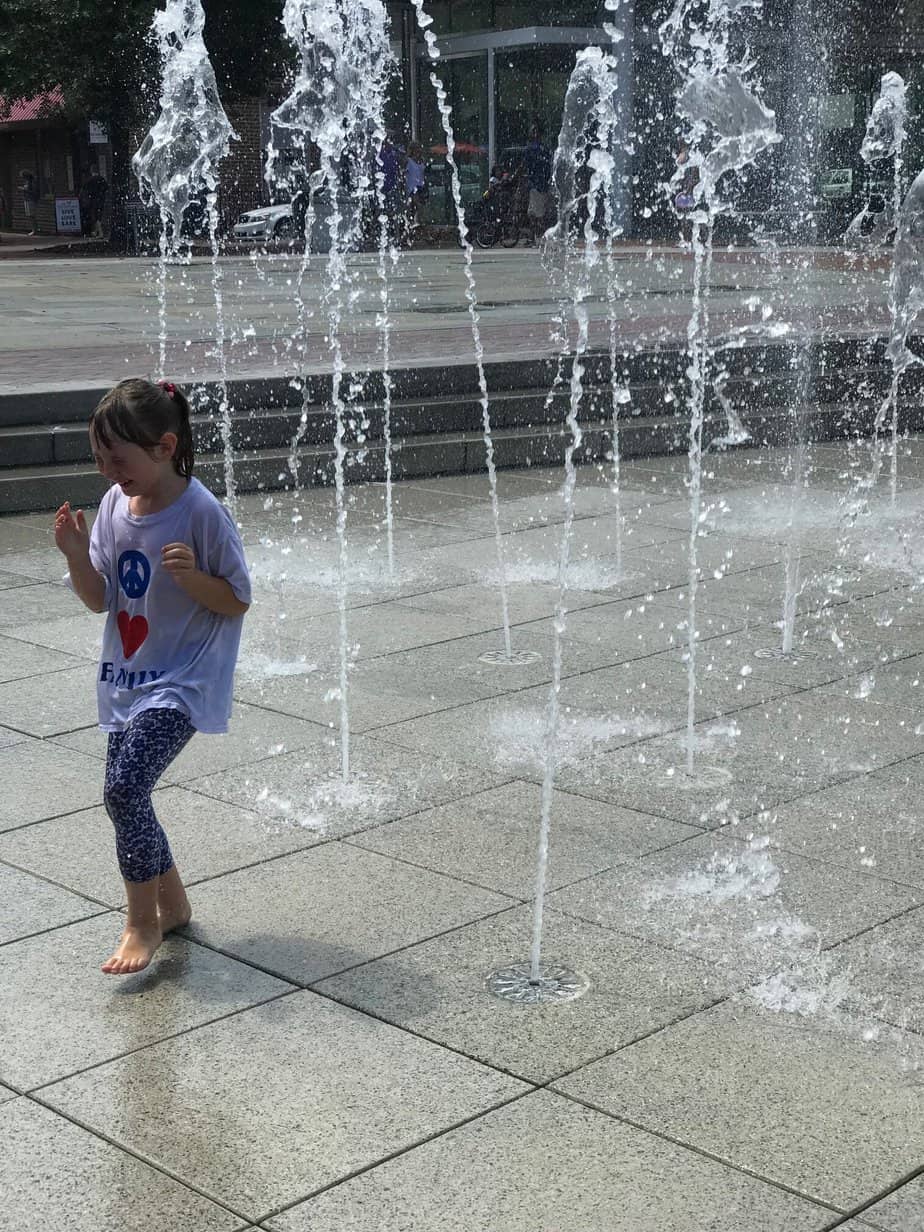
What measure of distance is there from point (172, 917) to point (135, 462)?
41.3 inches

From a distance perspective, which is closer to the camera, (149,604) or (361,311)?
(149,604)

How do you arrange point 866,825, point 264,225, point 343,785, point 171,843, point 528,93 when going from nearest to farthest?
point 171,843
point 866,825
point 343,785
point 264,225
point 528,93

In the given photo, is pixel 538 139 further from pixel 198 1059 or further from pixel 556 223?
pixel 198 1059

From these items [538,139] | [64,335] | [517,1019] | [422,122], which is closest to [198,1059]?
[517,1019]

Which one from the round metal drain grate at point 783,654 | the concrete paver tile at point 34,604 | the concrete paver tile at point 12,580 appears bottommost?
the round metal drain grate at point 783,654

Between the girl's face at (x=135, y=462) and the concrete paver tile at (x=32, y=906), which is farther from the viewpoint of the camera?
the concrete paver tile at (x=32, y=906)

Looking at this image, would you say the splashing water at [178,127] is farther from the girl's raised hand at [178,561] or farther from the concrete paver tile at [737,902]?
the girl's raised hand at [178,561]

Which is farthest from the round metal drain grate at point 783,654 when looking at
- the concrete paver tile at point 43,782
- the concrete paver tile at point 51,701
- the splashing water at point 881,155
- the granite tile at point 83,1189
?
the splashing water at point 881,155

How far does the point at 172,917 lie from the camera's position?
12.4ft

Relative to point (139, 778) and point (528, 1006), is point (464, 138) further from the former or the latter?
point (528, 1006)

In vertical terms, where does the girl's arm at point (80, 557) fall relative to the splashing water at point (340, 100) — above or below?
below

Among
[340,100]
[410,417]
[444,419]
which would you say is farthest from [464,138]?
[410,417]

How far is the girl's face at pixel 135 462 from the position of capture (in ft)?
11.5

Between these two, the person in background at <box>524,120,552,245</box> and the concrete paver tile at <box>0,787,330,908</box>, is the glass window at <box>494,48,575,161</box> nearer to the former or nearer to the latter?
the person in background at <box>524,120,552,245</box>
